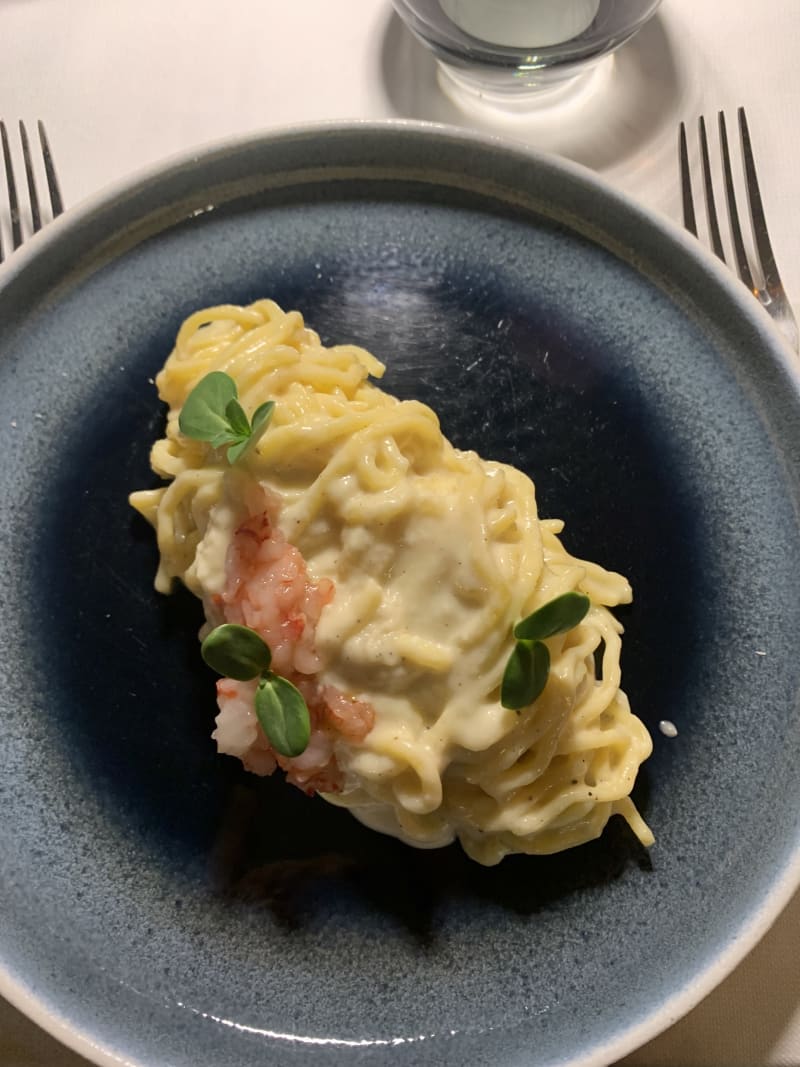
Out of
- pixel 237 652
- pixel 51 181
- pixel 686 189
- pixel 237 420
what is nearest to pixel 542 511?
pixel 237 420

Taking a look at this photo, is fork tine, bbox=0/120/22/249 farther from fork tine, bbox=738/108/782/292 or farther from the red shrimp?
fork tine, bbox=738/108/782/292

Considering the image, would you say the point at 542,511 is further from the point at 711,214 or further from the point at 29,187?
the point at 29,187

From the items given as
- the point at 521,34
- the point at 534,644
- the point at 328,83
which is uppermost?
the point at 521,34

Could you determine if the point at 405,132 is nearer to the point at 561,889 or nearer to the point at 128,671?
the point at 128,671

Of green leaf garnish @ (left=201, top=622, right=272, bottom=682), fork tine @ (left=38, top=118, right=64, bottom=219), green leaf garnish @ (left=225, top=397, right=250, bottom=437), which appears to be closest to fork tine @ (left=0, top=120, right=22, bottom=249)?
fork tine @ (left=38, top=118, right=64, bottom=219)

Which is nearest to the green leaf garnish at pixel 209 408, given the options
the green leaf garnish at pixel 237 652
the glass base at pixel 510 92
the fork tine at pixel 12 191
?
the green leaf garnish at pixel 237 652

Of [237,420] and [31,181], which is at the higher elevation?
[237,420]
